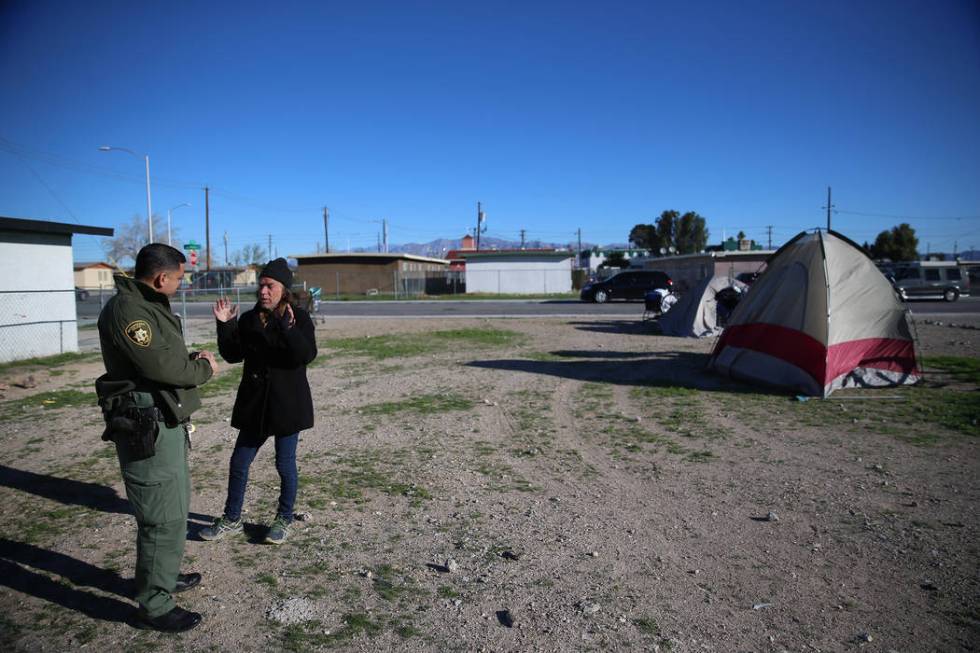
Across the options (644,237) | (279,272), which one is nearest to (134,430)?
(279,272)

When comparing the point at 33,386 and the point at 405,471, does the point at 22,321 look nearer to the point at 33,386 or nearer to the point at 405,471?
the point at 33,386

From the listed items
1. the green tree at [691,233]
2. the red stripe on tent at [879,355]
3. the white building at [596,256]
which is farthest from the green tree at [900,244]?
the red stripe on tent at [879,355]

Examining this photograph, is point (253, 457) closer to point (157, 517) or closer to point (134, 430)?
point (157, 517)

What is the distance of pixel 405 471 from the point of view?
19.1 feet

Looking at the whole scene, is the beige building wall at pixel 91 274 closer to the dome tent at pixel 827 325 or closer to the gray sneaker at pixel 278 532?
the dome tent at pixel 827 325

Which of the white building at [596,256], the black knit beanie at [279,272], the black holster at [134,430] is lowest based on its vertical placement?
the black holster at [134,430]

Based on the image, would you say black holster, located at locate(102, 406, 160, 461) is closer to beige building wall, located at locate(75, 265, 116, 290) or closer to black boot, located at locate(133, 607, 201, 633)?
black boot, located at locate(133, 607, 201, 633)

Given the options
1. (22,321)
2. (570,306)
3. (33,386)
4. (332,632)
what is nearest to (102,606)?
(332,632)

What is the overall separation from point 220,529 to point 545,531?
7.34 feet

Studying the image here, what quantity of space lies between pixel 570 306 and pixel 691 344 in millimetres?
14974

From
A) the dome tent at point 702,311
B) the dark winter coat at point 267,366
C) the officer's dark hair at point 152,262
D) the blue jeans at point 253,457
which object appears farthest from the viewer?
the dome tent at point 702,311

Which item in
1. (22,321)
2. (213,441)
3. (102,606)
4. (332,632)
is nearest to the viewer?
(332,632)

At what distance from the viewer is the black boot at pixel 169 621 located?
10.6 ft

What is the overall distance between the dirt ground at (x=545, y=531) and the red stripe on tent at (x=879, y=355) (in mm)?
630
